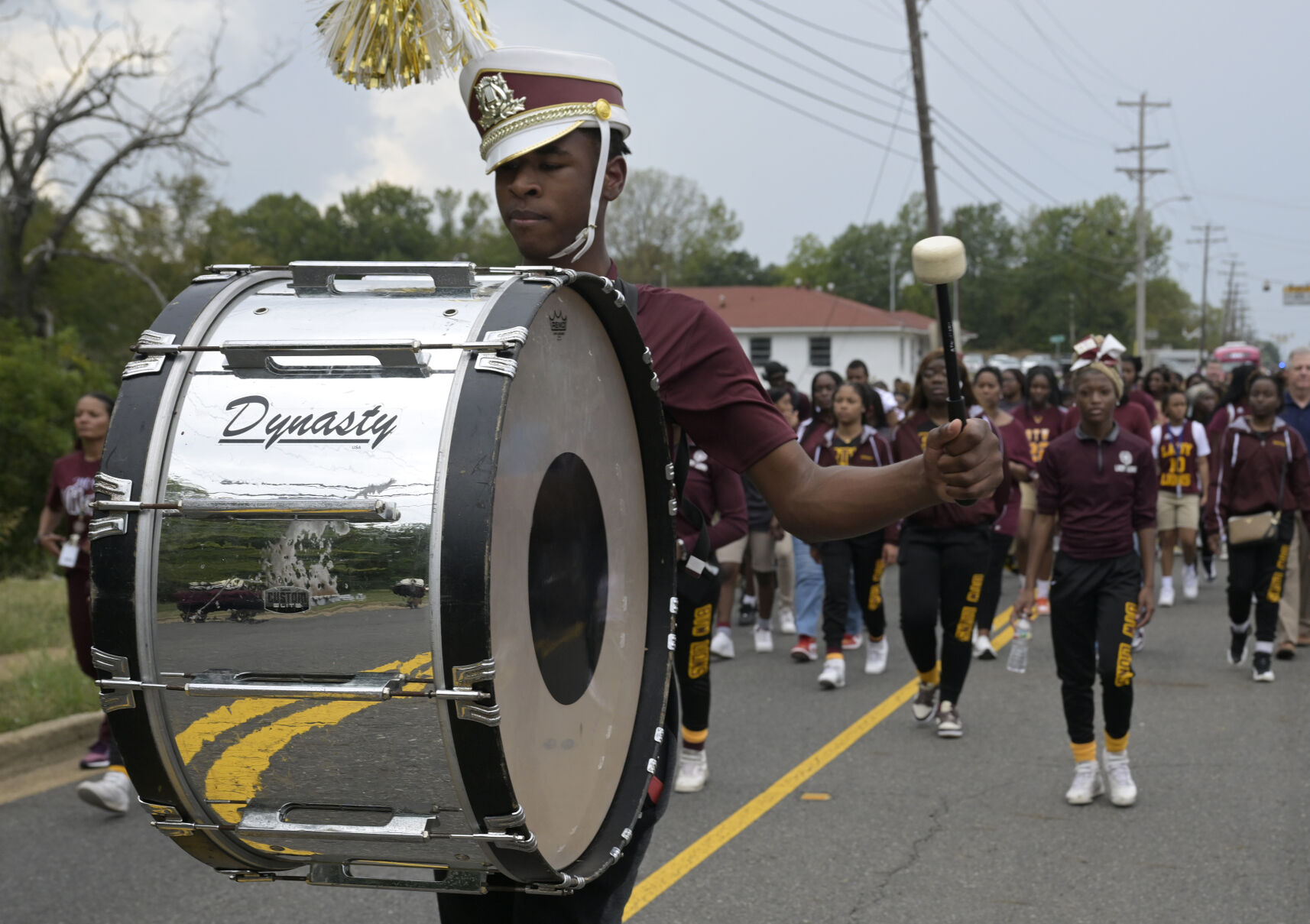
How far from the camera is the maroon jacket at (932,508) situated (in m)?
7.28

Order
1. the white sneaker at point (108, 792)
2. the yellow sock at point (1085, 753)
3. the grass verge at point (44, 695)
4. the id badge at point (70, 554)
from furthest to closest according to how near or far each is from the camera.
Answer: the grass verge at point (44, 695) < the id badge at point (70, 554) < the yellow sock at point (1085, 753) < the white sneaker at point (108, 792)

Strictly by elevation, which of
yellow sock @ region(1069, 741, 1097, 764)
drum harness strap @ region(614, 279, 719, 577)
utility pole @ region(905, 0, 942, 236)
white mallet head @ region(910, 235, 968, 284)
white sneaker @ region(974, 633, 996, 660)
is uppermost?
utility pole @ region(905, 0, 942, 236)

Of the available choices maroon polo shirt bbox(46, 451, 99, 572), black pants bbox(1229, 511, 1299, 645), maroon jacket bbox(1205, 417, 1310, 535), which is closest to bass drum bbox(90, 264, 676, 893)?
maroon polo shirt bbox(46, 451, 99, 572)

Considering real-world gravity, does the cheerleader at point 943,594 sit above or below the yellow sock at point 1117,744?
above

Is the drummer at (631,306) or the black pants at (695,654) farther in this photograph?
the black pants at (695,654)

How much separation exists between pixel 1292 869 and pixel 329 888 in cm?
367

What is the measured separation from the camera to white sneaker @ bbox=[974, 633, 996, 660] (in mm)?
9438

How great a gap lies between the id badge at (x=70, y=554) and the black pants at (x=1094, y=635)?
4.70 meters

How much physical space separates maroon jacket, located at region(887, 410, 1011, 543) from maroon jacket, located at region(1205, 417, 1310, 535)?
177 cm

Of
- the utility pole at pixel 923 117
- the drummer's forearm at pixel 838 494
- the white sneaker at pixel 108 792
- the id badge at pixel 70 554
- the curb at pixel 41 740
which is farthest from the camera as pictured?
the utility pole at pixel 923 117

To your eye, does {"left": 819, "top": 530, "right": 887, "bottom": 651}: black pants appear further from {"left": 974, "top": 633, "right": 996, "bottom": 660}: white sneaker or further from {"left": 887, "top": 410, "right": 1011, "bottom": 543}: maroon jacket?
{"left": 974, "top": 633, "right": 996, "bottom": 660}: white sneaker

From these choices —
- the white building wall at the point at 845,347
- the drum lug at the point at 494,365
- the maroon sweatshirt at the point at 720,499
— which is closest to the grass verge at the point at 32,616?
the maroon sweatshirt at the point at 720,499

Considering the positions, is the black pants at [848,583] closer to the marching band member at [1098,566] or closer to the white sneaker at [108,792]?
the marching band member at [1098,566]

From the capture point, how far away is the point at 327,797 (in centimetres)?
186
